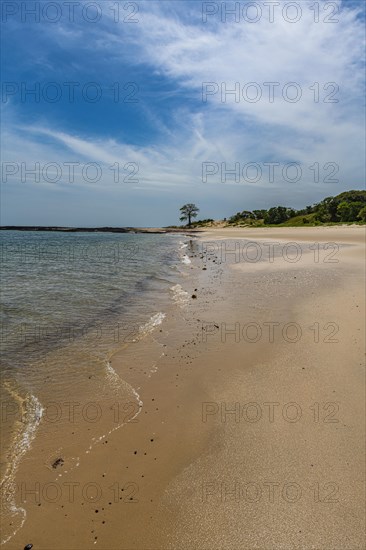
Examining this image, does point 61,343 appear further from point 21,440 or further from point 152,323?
point 21,440

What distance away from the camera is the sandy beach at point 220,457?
3598 mm

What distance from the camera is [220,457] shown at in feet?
15.3

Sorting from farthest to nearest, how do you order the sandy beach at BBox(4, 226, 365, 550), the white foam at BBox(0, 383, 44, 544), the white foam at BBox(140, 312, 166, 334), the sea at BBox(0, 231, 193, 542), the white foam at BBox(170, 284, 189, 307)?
the white foam at BBox(170, 284, 189, 307)
the white foam at BBox(140, 312, 166, 334)
the sea at BBox(0, 231, 193, 542)
the white foam at BBox(0, 383, 44, 544)
the sandy beach at BBox(4, 226, 365, 550)

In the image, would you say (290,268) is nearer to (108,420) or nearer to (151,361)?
(151,361)

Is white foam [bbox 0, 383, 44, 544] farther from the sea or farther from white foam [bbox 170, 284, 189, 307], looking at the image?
white foam [bbox 170, 284, 189, 307]

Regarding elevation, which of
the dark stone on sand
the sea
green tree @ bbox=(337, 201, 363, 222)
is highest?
green tree @ bbox=(337, 201, 363, 222)

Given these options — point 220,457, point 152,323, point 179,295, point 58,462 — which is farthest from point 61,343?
point 179,295

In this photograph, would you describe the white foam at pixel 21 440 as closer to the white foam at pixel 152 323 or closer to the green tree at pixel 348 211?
the white foam at pixel 152 323

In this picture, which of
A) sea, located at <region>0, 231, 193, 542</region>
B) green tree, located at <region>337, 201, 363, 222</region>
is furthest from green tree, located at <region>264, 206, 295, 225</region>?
sea, located at <region>0, 231, 193, 542</region>

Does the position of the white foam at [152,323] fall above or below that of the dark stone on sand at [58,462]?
above

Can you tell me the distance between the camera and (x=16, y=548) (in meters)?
3.47

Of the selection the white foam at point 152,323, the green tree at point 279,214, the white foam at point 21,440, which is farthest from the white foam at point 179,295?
the green tree at point 279,214

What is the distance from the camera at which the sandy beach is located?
360 cm

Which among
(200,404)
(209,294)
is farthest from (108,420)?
(209,294)
